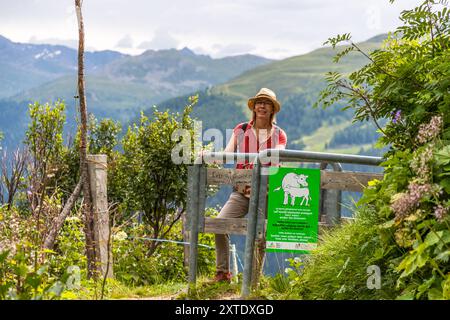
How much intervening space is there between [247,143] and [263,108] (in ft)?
1.44

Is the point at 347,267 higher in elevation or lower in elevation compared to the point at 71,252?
higher

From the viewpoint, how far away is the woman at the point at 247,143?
782 cm

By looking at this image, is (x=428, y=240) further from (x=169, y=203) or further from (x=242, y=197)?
(x=169, y=203)

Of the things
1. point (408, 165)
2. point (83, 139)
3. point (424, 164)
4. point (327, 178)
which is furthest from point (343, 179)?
point (83, 139)

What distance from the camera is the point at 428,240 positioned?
469 cm

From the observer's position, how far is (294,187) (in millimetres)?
7230

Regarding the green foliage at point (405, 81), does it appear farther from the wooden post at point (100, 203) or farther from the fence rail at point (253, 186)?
the wooden post at point (100, 203)

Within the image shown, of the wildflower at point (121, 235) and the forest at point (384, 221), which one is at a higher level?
the forest at point (384, 221)

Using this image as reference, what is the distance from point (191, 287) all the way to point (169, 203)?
710 centimetres

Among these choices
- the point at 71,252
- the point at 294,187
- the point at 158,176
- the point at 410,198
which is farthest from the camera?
the point at 158,176

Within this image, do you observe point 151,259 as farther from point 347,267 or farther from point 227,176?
point 347,267

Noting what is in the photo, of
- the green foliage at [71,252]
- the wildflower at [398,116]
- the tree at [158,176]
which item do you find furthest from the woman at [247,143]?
the tree at [158,176]
